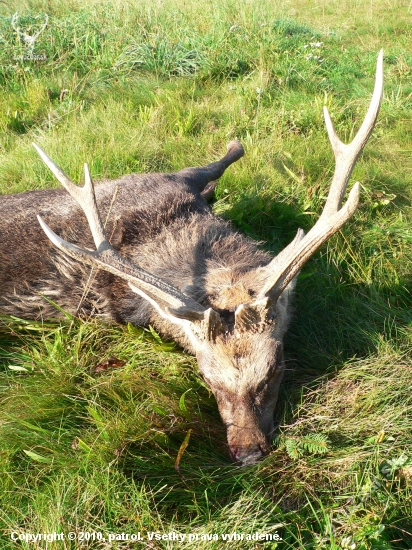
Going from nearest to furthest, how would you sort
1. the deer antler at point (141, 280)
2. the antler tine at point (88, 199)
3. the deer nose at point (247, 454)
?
the deer nose at point (247, 454)
the deer antler at point (141, 280)
the antler tine at point (88, 199)

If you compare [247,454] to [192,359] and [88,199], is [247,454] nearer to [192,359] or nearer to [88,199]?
[192,359]

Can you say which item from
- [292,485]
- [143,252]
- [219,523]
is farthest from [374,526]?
[143,252]

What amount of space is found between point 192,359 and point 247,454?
763mm

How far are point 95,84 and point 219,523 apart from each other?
5.60 m

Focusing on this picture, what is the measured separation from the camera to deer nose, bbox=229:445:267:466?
9.28 feet

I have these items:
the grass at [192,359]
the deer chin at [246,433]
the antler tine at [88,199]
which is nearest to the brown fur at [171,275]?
the deer chin at [246,433]

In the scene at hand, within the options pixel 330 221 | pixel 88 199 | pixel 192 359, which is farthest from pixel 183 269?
pixel 330 221

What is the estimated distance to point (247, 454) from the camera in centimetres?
285

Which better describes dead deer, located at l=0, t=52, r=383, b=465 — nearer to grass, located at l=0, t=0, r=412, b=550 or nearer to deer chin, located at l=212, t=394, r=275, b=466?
deer chin, located at l=212, t=394, r=275, b=466

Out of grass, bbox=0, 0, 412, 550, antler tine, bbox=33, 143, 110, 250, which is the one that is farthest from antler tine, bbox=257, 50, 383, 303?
antler tine, bbox=33, 143, 110, 250

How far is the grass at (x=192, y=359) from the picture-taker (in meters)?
2.57

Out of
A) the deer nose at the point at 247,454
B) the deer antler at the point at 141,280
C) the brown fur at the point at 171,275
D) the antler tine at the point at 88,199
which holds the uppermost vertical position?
the antler tine at the point at 88,199

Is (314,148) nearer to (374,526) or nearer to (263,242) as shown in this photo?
(263,242)

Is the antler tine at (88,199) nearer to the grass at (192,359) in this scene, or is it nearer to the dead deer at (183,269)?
the dead deer at (183,269)
